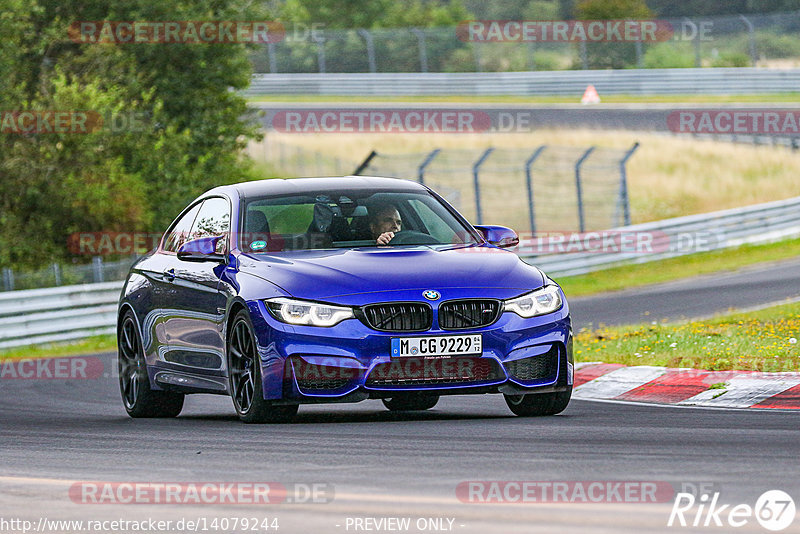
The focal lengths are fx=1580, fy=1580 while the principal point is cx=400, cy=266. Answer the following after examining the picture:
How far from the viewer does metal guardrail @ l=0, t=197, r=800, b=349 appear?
24.3 m

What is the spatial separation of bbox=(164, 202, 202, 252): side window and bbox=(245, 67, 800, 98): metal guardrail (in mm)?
41014

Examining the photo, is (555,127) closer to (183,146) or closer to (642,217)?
(642,217)

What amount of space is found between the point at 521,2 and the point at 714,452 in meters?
79.9

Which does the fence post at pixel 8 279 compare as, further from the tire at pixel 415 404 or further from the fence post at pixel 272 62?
the fence post at pixel 272 62

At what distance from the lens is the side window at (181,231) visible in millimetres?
11500

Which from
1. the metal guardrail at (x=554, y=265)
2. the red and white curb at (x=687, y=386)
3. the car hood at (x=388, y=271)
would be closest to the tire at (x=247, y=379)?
the car hood at (x=388, y=271)

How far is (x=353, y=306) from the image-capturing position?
9086 millimetres

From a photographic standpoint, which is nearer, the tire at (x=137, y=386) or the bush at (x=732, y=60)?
the tire at (x=137, y=386)

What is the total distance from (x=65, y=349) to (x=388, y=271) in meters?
15.8

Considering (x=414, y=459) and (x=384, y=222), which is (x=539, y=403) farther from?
(x=414, y=459)

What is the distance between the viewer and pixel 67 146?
30.4 metres

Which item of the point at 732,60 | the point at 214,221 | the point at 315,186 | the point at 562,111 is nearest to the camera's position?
the point at 315,186

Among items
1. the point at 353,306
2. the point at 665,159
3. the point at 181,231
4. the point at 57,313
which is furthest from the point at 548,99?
the point at 353,306

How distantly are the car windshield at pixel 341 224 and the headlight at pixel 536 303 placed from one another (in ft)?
3.12
